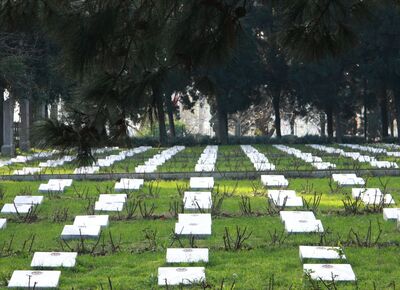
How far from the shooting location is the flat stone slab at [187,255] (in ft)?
23.2

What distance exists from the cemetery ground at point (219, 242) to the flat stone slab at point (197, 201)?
0.47ft

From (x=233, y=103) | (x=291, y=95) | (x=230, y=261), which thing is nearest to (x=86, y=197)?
(x=230, y=261)

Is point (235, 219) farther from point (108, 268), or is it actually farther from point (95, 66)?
point (95, 66)

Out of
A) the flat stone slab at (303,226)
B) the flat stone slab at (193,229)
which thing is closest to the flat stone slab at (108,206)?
the flat stone slab at (193,229)

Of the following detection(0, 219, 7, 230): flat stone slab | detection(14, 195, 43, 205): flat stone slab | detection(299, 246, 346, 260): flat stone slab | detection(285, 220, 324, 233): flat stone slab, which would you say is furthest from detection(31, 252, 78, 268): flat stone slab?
detection(14, 195, 43, 205): flat stone slab

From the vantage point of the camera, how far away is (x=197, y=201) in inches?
412

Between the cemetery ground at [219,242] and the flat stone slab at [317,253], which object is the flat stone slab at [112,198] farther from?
the flat stone slab at [317,253]

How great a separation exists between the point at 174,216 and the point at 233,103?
86.3 feet

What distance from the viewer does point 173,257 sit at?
711 centimetres

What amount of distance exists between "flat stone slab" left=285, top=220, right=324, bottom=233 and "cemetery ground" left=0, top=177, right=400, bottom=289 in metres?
0.09

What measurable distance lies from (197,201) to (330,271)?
421cm

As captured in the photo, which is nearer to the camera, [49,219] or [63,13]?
[63,13]

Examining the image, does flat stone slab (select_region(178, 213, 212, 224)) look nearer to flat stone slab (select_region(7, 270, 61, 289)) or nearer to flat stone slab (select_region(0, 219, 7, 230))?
flat stone slab (select_region(0, 219, 7, 230))

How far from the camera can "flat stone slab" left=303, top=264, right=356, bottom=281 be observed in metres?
6.30
